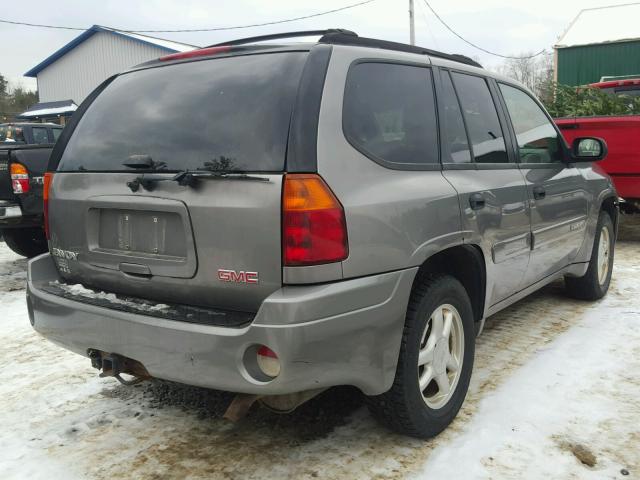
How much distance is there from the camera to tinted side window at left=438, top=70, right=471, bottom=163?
2.94 m

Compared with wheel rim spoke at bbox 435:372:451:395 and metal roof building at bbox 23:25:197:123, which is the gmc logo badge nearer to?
wheel rim spoke at bbox 435:372:451:395

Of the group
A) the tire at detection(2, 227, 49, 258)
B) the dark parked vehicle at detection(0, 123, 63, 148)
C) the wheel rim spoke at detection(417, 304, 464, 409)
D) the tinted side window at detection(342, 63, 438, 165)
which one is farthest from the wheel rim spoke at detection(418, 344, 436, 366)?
the dark parked vehicle at detection(0, 123, 63, 148)

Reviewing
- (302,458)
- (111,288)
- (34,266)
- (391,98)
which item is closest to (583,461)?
(302,458)

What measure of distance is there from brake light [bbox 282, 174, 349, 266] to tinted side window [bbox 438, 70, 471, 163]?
975mm

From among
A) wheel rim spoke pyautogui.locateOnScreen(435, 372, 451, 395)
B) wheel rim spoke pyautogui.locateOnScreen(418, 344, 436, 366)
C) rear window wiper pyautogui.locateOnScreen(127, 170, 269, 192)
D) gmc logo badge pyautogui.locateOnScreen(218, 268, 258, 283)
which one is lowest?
wheel rim spoke pyautogui.locateOnScreen(435, 372, 451, 395)

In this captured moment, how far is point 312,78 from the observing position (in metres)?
2.29

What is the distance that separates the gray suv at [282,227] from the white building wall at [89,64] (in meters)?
30.2

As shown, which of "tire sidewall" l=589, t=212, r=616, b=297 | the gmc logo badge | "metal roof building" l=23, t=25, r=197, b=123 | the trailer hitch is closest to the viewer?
the gmc logo badge

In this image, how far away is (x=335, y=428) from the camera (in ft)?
9.43

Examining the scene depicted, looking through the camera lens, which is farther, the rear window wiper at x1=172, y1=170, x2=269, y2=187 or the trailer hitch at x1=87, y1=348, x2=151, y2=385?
the trailer hitch at x1=87, y1=348, x2=151, y2=385

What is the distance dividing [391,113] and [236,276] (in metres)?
1.02

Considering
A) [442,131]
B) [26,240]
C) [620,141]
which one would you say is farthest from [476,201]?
[26,240]

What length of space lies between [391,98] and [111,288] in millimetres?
1531

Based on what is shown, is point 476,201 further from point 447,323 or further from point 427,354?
point 427,354
